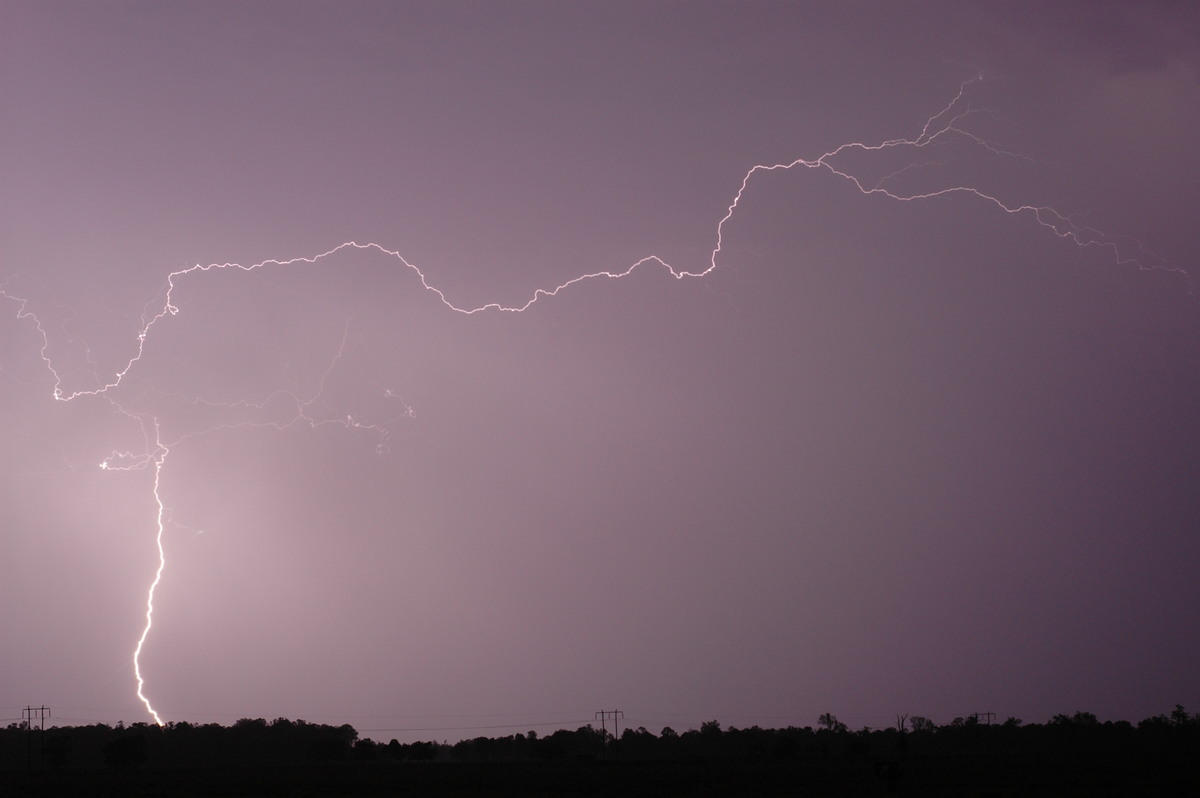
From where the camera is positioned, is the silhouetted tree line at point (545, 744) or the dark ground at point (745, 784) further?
the silhouetted tree line at point (545, 744)

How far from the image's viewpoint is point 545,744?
245 ft

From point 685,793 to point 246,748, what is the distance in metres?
62.6

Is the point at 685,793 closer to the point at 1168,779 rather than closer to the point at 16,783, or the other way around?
the point at 1168,779

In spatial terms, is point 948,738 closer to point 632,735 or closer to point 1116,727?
point 1116,727

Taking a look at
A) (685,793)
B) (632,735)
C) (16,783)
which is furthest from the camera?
(632,735)

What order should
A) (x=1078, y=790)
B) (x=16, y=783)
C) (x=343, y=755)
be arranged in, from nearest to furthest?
(x=1078, y=790)
(x=16, y=783)
(x=343, y=755)

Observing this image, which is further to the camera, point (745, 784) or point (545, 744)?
point (545, 744)

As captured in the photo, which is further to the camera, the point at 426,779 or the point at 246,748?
the point at 246,748

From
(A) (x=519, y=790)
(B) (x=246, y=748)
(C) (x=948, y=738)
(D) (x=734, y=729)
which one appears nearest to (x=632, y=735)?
(D) (x=734, y=729)

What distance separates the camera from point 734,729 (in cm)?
11219

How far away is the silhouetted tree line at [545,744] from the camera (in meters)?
60.4

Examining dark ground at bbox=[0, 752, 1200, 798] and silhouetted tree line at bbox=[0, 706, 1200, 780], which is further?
silhouetted tree line at bbox=[0, 706, 1200, 780]

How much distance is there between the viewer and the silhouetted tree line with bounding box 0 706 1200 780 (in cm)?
6044

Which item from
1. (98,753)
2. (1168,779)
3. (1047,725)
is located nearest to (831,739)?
(1047,725)
